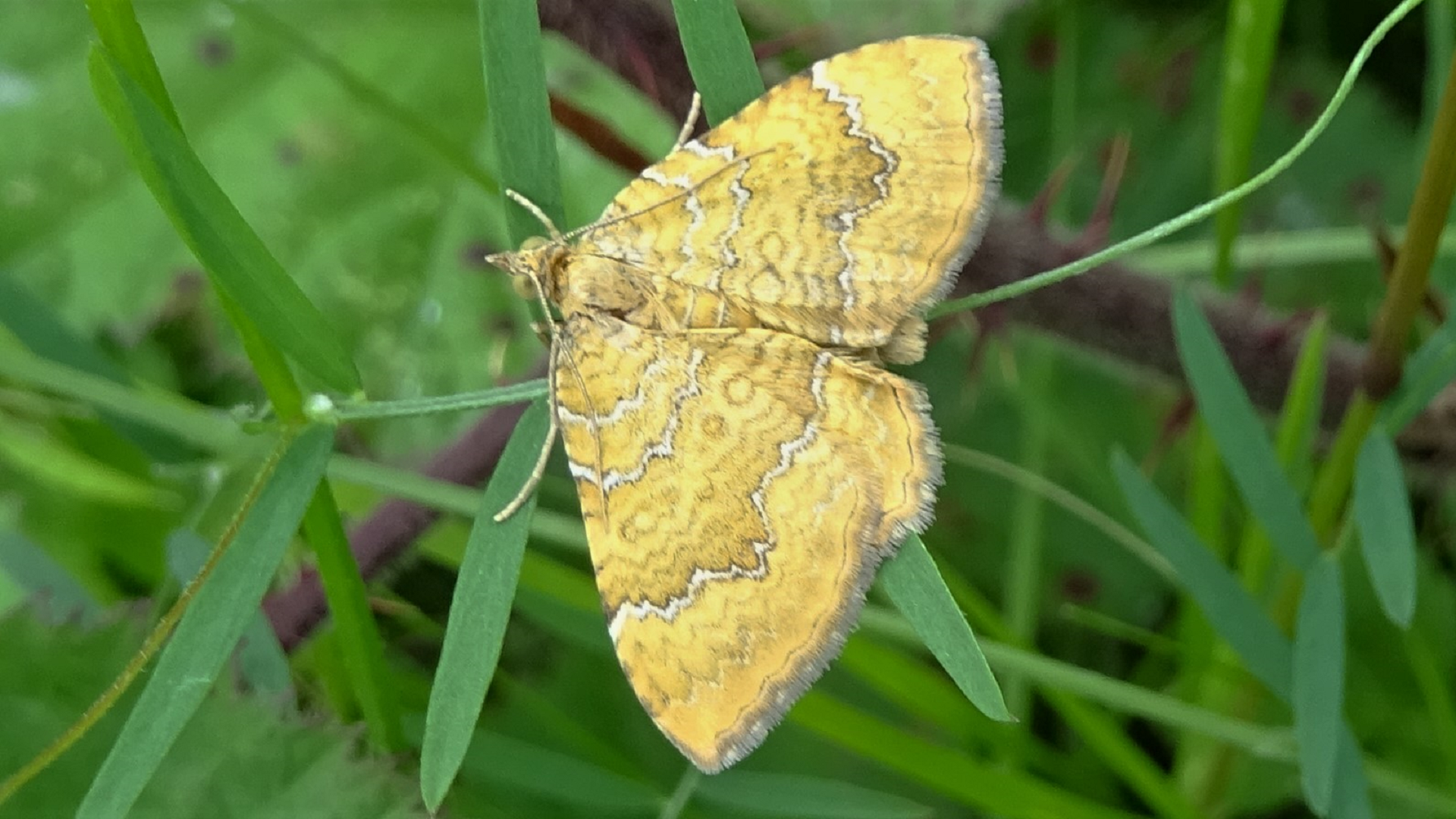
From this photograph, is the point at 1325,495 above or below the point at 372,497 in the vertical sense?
above

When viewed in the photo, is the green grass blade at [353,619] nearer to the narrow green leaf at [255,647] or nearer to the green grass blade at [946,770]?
the narrow green leaf at [255,647]

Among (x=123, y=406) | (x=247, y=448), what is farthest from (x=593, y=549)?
(x=123, y=406)

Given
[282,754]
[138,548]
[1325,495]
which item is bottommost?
[138,548]

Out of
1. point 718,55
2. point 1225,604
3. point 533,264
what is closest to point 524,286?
point 533,264

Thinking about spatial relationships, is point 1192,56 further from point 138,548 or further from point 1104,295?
point 138,548

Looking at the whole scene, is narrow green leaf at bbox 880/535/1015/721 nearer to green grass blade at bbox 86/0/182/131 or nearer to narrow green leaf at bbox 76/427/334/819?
narrow green leaf at bbox 76/427/334/819

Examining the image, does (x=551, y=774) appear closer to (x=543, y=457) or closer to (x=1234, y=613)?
(x=543, y=457)
